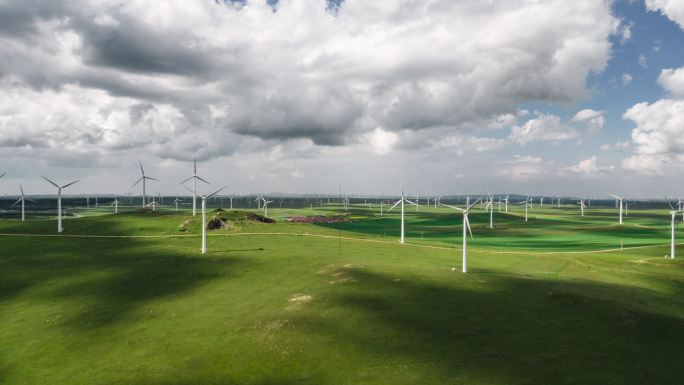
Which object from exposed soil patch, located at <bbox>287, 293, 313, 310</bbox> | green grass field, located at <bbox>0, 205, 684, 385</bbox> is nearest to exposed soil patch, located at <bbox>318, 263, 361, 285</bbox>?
green grass field, located at <bbox>0, 205, 684, 385</bbox>

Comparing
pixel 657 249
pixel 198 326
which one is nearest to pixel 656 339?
pixel 198 326

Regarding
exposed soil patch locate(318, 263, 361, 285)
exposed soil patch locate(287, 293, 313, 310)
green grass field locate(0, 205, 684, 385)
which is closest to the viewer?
green grass field locate(0, 205, 684, 385)

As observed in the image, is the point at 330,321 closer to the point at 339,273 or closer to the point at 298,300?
the point at 298,300

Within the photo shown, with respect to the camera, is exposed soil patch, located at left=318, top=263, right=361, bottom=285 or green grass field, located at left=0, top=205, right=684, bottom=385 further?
exposed soil patch, located at left=318, top=263, right=361, bottom=285

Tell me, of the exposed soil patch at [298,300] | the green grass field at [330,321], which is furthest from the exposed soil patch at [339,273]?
the exposed soil patch at [298,300]

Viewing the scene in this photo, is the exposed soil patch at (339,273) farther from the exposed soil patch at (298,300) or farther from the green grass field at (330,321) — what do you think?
the exposed soil patch at (298,300)

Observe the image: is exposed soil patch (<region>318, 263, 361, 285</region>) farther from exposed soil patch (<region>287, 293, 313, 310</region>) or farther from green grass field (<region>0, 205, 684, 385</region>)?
exposed soil patch (<region>287, 293, 313, 310</region>)

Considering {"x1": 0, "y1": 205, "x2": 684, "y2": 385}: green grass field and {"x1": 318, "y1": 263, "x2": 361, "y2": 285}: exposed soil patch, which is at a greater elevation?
{"x1": 318, "y1": 263, "x2": 361, "y2": 285}: exposed soil patch

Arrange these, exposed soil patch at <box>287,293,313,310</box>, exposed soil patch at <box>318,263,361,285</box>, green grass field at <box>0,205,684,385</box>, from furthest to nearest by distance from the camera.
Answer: exposed soil patch at <box>318,263,361,285</box>
exposed soil patch at <box>287,293,313,310</box>
green grass field at <box>0,205,684,385</box>
